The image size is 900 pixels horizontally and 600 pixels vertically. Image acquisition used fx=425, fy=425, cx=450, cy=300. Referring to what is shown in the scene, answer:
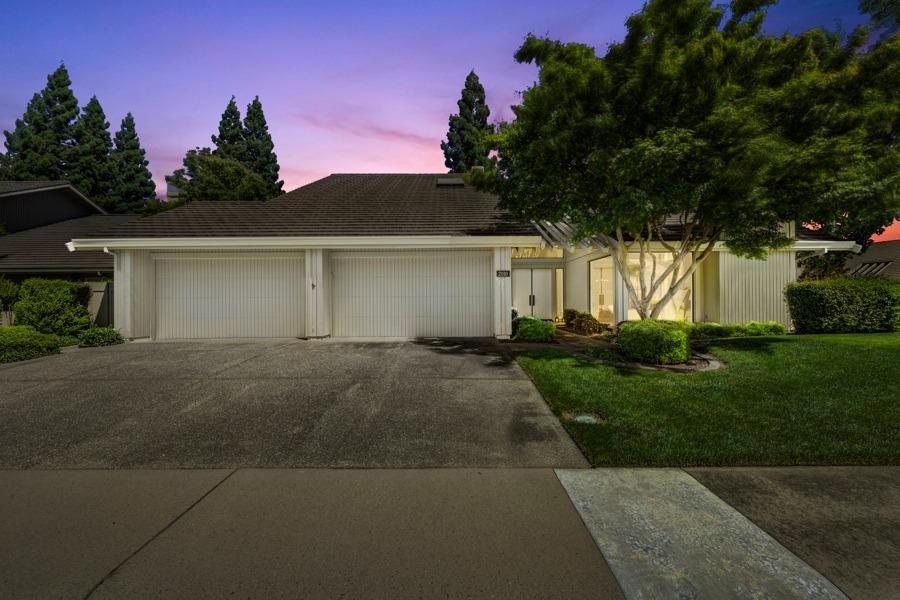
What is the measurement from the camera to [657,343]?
757 cm

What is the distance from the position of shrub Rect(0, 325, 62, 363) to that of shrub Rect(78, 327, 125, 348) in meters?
0.94

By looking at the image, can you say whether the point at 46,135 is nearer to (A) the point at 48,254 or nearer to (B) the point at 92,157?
(B) the point at 92,157

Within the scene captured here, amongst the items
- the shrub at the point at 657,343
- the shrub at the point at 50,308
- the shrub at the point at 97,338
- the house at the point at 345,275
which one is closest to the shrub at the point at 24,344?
the shrub at the point at 97,338

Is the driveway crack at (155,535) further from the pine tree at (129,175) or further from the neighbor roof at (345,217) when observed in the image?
the pine tree at (129,175)

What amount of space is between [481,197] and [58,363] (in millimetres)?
11787

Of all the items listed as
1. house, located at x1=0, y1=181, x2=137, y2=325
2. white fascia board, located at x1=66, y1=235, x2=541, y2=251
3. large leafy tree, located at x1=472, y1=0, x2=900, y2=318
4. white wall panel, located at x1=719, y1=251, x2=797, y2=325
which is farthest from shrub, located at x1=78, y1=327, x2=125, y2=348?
white wall panel, located at x1=719, y1=251, x2=797, y2=325

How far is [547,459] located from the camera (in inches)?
154

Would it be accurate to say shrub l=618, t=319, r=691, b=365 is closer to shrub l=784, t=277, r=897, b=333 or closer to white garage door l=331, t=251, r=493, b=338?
white garage door l=331, t=251, r=493, b=338

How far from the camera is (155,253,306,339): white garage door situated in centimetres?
1182

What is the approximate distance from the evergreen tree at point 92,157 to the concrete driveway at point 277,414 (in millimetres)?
29659

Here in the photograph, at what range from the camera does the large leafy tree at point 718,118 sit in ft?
21.6

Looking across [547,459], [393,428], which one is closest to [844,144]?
[547,459]

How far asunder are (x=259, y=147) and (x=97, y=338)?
105ft

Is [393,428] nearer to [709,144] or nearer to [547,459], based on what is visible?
[547,459]
